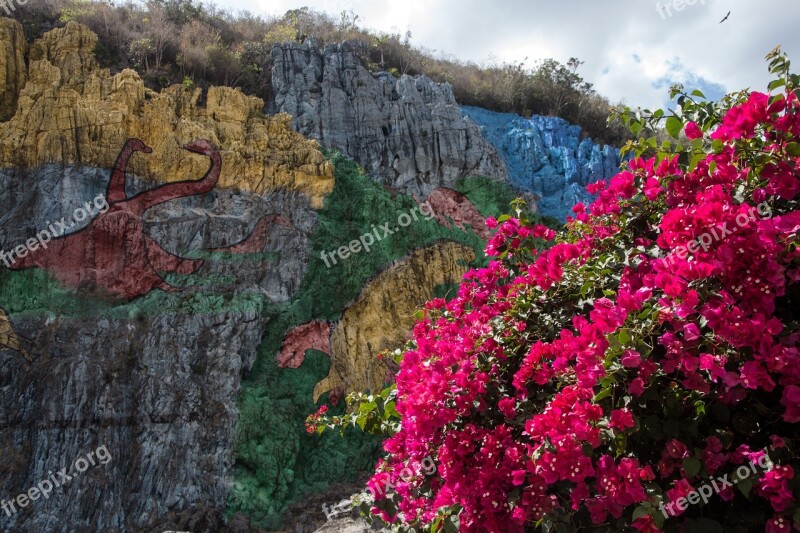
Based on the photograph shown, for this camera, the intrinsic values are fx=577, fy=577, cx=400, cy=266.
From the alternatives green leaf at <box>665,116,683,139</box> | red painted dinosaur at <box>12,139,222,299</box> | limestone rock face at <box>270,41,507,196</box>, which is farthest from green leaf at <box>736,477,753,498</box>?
limestone rock face at <box>270,41,507,196</box>

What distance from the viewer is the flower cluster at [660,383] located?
1.51 meters

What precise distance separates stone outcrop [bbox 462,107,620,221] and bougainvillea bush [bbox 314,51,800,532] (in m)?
9.24

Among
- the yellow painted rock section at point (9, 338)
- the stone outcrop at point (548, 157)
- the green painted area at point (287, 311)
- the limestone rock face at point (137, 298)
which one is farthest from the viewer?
the stone outcrop at point (548, 157)

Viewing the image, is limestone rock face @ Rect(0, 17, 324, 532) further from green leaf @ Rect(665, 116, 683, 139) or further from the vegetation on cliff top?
green leaf @ Rect(665, 116, 683, 139)

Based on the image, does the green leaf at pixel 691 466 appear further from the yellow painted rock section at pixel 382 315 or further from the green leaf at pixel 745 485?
the yellow painted rock section at pixel 382 315

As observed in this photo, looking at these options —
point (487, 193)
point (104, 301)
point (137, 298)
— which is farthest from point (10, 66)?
point (487, 193)

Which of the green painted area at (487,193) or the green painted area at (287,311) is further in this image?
the green painted area at (487,193)

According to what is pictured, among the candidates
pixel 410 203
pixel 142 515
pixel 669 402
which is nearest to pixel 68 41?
pixel 410 203

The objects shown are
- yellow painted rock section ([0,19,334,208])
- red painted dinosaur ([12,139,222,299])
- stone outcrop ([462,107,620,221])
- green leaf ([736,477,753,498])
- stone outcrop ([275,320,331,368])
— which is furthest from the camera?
stone outcrop ([462,107,620,221])

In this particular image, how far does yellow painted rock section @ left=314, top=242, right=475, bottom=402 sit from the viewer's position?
8523mm

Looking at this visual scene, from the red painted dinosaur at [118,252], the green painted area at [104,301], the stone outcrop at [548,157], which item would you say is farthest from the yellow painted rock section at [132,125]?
the stone outcrop at [548,157]

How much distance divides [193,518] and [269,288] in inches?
123

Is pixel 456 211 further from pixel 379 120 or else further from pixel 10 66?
pixel 10 66

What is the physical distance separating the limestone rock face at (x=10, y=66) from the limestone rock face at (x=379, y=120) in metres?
3.82
